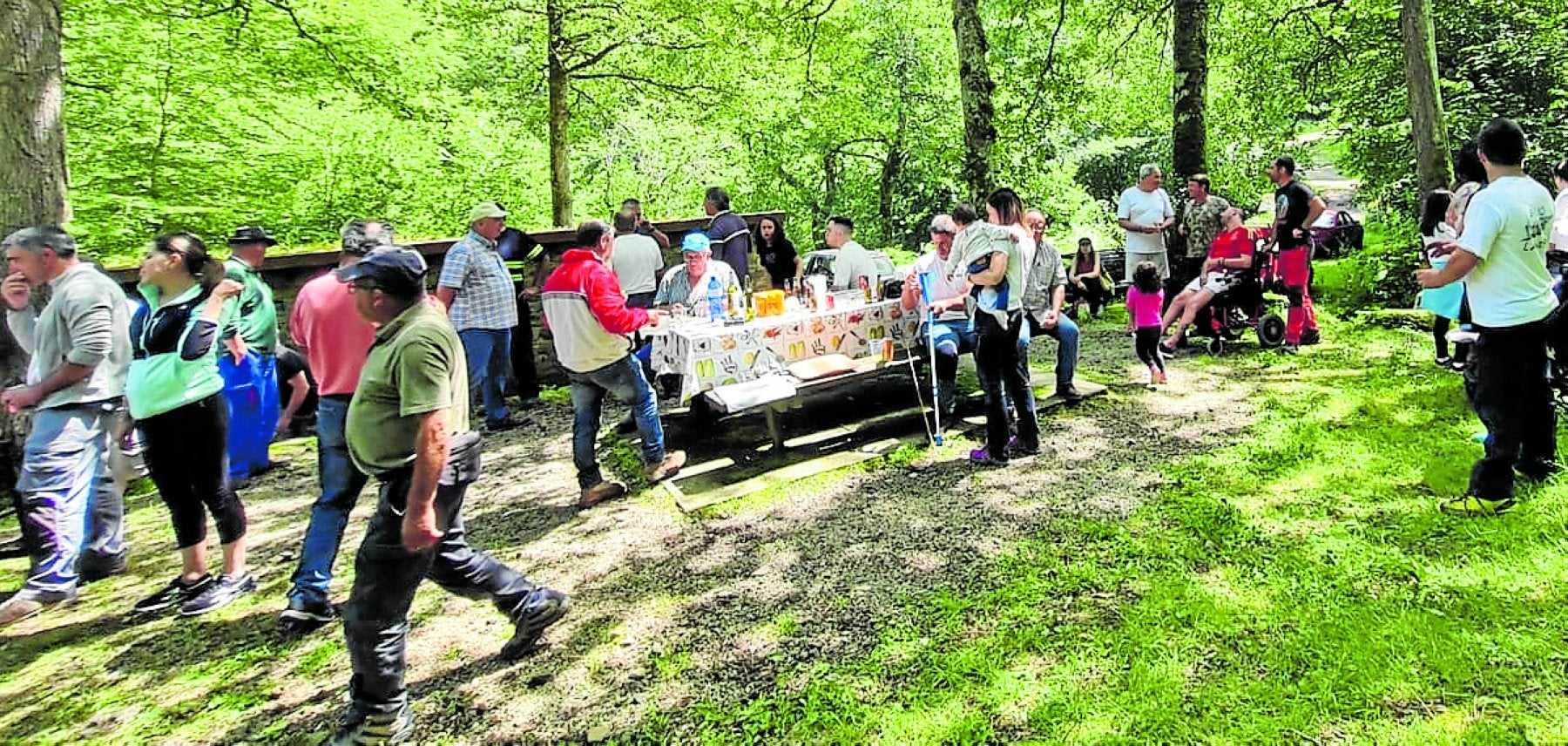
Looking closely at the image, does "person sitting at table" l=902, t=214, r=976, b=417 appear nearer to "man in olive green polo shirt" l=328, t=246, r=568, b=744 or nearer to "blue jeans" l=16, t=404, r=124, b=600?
"man in olive green polo shirt" l=328, t=246, r=568, b=744

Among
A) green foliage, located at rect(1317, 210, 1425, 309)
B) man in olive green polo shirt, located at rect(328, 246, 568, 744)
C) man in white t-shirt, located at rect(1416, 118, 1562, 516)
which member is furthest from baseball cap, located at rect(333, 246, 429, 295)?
green foliage, located at rect(1317, 210, 1425, 309)

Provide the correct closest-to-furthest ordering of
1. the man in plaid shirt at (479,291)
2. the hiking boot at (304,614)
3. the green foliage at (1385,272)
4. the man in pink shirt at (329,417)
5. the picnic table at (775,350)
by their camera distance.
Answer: the man in pink shirt at (329,417), the hiking boot at (304,614), the picnic table at (775,350), the man in plaid shirt at (479,291), the green foliage at (1385,272)

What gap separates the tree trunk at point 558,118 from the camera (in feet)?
37.8

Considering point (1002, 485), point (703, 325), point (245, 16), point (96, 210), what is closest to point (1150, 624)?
point (1002, 485)

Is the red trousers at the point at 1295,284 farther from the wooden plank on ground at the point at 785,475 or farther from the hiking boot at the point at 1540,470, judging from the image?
the wooden plank on ground at the point at 785,475

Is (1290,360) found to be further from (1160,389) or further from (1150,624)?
(1150,624)

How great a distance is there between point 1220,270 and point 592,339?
18.4 feet

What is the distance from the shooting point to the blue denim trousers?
273cm

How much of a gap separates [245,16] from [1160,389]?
9810 mm

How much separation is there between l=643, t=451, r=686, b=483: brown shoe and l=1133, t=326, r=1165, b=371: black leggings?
3624 mm

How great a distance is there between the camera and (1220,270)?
7.38 metres

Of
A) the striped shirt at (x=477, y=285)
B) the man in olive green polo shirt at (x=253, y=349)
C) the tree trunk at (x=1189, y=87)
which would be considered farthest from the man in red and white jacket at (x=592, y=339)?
the tree trunk at (x=1189, y=87)

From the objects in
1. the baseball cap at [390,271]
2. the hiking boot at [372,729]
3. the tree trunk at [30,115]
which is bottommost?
the hiking boot at [372,729]

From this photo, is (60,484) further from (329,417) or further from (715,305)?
(715,305)
